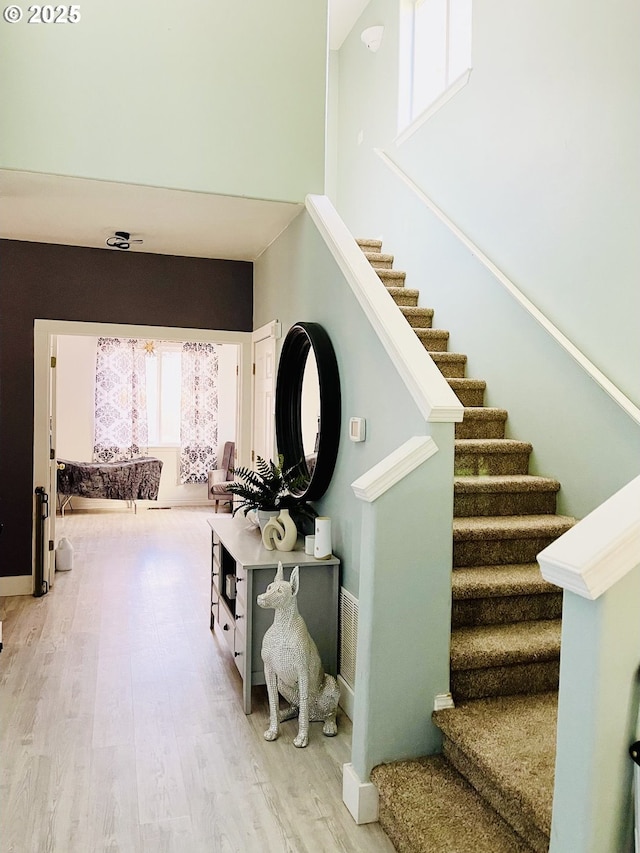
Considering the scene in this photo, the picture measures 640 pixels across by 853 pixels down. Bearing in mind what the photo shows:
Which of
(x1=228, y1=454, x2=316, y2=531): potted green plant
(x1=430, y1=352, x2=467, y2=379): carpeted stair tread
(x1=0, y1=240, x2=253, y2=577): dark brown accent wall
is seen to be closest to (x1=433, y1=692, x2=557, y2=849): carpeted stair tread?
(x1=228, y1=454, x2=316, y2=531): potted green plant

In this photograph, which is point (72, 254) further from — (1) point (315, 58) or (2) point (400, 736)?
(2) point (400, 736)

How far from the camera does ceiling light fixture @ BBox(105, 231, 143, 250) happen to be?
4629 millimetres

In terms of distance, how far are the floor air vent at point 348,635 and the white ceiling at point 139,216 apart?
7.45ft

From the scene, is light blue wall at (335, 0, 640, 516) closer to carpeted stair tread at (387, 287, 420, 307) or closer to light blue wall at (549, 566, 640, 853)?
carpeted stair tread at (387, 287, 420, 307)

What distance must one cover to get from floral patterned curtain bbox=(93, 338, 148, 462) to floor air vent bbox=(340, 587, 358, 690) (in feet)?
21.8

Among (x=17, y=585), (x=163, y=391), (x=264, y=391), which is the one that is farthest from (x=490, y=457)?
(x=163, y=391)

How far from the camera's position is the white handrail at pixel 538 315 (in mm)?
2947

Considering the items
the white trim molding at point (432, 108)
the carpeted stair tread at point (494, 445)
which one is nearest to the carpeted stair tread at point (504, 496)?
the carpeted stair tread at point (494, 445)

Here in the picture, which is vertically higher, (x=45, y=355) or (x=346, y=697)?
(x=45, y=355)

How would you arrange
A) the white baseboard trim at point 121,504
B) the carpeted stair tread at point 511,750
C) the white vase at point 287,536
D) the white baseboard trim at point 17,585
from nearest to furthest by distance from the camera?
the carpeted stair tread at point 511,750
the white vase at point 287,536
the white baseboard trim at point 17,585
the white baseboard trim at point 121,504

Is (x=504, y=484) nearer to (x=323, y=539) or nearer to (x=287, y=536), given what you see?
(x=323, y=539)

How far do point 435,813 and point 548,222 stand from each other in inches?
112

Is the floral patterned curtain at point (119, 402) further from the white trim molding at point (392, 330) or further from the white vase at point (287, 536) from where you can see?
the white vase at point (287, 536)

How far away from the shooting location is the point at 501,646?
8.30 ft
